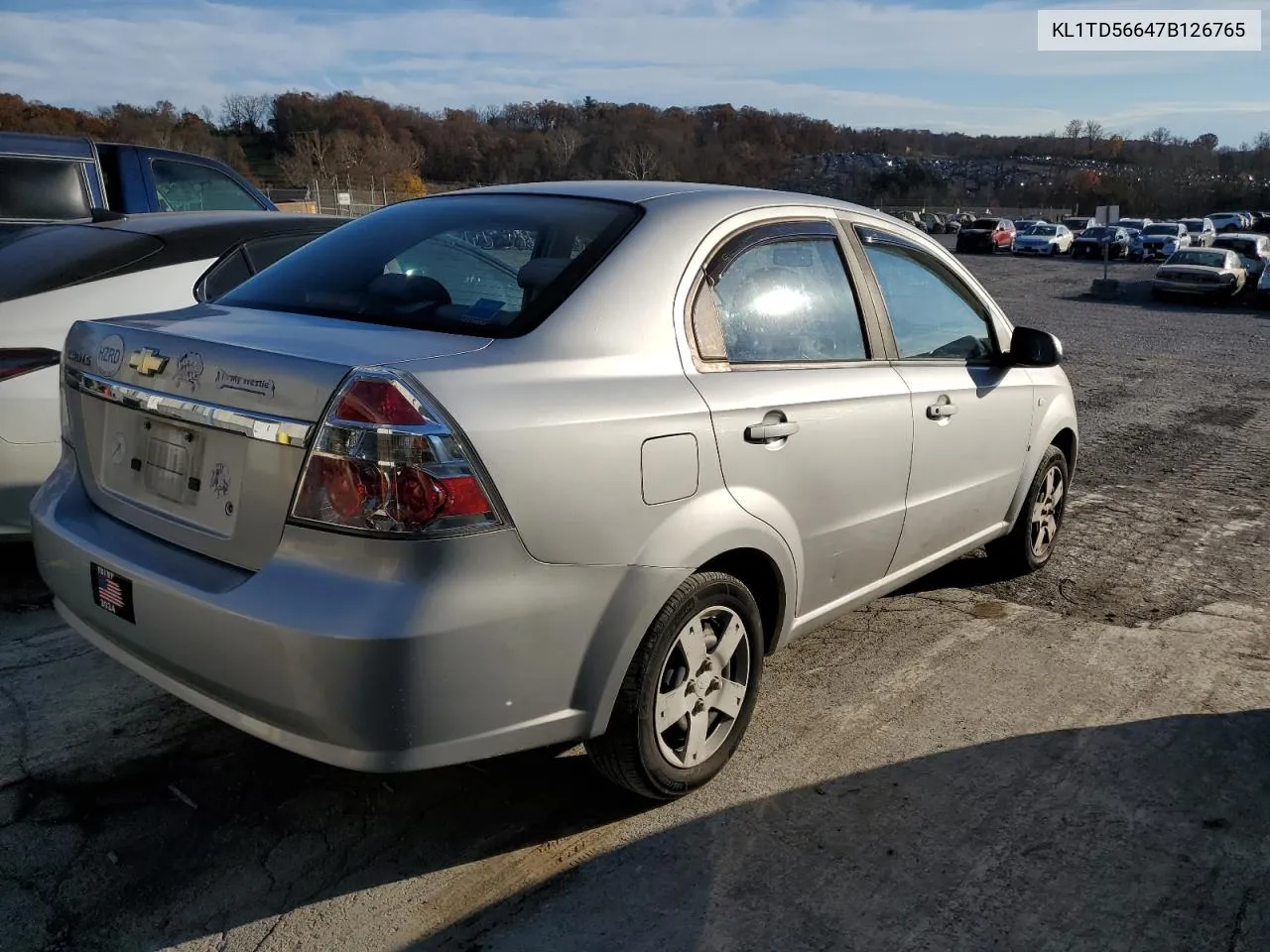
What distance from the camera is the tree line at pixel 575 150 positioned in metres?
69.6

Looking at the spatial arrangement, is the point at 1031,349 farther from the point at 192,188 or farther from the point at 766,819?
the point at 192,188

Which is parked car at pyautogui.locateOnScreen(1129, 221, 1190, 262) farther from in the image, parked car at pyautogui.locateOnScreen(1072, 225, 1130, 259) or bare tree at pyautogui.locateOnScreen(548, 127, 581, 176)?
bare tree at pyautogui.locateOnScreen(548, 127, 581, 176)

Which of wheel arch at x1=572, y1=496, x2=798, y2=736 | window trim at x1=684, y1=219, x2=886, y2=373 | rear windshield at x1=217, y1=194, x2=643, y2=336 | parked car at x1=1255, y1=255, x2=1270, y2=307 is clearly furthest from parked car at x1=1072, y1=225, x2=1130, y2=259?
wheel arch at x1=572, y1=496, x2=798, y2=736

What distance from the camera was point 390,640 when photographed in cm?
221

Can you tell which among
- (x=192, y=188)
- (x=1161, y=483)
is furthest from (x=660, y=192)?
(x=192, y=188)

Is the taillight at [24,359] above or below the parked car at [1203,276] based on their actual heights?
above

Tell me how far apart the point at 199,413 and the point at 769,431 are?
1.49 meters

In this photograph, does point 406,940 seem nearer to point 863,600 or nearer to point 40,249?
point 863,600

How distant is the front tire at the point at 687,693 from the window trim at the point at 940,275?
48.8 inches

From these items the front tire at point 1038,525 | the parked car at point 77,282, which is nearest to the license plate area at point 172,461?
the parked car at point 77,282

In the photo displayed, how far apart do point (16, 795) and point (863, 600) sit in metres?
2.66

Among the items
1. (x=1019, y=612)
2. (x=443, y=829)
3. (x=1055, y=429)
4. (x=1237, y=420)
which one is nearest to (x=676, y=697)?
(x=443, y=829)

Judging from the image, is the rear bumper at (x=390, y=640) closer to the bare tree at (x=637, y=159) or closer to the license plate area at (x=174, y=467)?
the license plate area at (x=174, y=467)

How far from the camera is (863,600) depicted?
12.2 ft
